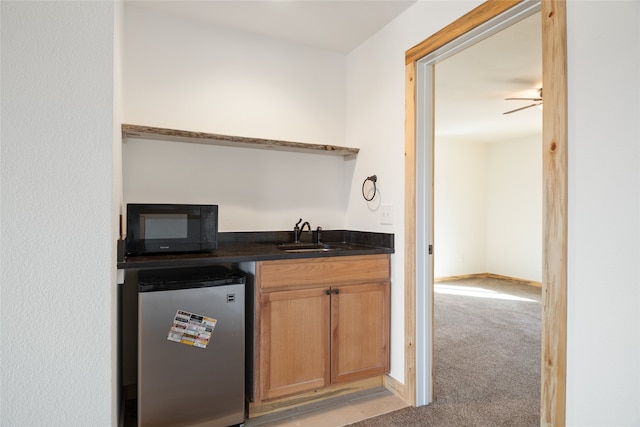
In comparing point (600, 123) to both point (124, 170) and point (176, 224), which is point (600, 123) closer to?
point (176, 224)

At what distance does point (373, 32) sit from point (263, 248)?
170cm

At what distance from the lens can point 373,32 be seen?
2588 mm

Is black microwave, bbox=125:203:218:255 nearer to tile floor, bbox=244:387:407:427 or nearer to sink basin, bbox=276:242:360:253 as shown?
sink basin, bbox=276:242:360:253

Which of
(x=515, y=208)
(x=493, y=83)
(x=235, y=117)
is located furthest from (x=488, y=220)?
(x=235, y=117)

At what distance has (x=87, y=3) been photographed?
132 centimetres

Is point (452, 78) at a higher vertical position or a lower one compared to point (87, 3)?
higher

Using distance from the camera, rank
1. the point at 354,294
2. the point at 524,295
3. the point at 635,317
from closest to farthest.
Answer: the point at 635,317 < the point at 354,294 < the point at 524,295

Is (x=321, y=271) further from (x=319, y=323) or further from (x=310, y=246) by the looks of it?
(x=310, y=246)

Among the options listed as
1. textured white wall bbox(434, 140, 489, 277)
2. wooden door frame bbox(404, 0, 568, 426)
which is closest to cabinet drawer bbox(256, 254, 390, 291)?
wooden door frame bbox(404, 0, 568, 426)

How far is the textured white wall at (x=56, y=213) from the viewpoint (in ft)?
4.04

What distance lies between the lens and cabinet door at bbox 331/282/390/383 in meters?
2.23

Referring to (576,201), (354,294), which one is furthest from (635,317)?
(354,294)

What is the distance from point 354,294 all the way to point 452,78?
2462 millimetres

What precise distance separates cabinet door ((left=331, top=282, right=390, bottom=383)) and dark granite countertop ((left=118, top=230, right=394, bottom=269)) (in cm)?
26
